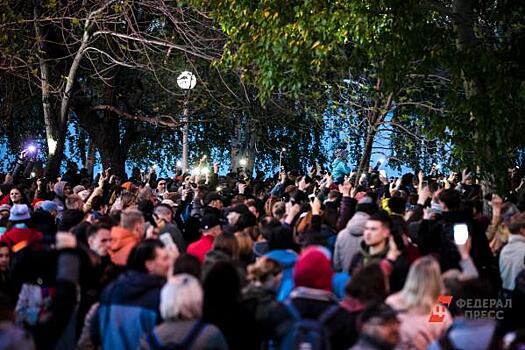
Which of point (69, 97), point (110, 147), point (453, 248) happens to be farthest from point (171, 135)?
point (453, 248)

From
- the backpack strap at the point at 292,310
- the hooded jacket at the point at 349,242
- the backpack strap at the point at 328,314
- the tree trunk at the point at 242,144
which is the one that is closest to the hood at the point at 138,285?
the backpack strap at the point at 292,310

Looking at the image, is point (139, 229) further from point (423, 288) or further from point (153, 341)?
point (423, 288)

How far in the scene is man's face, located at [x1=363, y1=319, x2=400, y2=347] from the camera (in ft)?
17.4

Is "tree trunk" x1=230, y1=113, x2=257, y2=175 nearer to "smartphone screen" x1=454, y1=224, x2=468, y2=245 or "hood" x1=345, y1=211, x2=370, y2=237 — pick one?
"hood" x1=345, y1=211, x2=370, y2=237

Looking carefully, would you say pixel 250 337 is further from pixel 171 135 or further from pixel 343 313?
pixel 171 135

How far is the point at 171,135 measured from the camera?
3794 cm

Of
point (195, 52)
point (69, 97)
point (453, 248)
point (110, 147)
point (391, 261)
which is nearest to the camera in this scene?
point (391, 261)

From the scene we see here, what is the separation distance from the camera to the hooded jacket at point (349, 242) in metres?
9.13

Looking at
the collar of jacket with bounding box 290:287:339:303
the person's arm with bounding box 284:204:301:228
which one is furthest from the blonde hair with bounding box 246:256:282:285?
the person's arm with bounding box 284:204:301:228

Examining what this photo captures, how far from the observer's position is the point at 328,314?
5.89 meters

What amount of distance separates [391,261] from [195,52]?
12.9m

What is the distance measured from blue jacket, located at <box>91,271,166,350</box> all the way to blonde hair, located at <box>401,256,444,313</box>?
1.87 metres

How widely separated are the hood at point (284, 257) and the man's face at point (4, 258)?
2.78m

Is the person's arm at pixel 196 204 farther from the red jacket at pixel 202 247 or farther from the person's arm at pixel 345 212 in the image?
the red jacket at pixel 202 247
